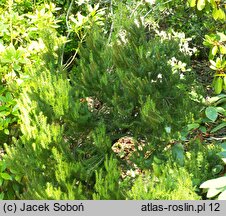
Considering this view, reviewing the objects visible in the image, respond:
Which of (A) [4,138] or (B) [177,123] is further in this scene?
(A) [4,138]

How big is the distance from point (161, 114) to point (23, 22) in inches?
74.0

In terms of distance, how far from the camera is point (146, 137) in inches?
111

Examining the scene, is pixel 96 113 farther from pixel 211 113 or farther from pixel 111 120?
pixel 211 113

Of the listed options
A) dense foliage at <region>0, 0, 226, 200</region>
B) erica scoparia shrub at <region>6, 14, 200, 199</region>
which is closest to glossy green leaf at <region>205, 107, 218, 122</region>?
dense foliage at <region>0, 0, 226, 200</region>

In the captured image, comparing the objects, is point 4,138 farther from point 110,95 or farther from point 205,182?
point 205,182

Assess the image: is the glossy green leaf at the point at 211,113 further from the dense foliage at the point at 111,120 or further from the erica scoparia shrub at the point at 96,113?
the erica scoparia shrub at the point at 96,113

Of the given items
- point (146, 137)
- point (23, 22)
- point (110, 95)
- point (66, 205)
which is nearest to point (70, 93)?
point (110, 95)

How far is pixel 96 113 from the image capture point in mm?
2941

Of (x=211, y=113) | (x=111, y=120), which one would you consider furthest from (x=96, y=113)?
(x=211, y=113)

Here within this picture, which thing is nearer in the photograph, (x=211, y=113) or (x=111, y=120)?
(x=111, y=120)

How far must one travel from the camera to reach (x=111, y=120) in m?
2.92

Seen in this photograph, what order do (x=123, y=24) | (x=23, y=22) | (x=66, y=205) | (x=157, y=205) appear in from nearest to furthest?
(x=157, y=205) → (x=66, y=205) → (x=123, y=24) → (x=23, y=22)

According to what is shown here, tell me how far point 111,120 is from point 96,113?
0.12 m

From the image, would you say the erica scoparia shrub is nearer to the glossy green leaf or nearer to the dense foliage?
the dense foliage
